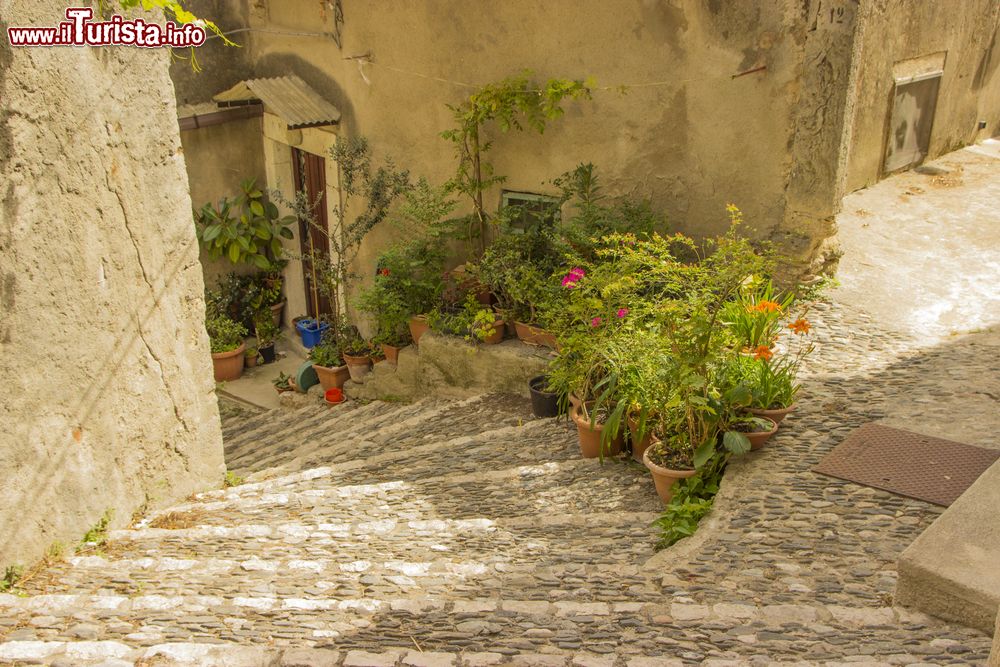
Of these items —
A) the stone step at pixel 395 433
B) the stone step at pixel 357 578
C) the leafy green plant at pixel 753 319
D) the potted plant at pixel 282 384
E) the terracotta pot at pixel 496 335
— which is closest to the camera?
the stone step at pixel 357 578

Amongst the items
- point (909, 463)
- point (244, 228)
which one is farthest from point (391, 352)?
point (909, 463)

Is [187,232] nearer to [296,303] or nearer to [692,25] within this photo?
[692,25]

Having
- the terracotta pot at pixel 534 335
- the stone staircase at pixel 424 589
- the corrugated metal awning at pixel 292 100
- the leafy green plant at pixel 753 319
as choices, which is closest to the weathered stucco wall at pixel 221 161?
the corrugated metal awning at pixel 292 100

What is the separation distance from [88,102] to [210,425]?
1968mm

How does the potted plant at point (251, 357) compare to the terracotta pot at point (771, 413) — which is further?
the potted plant at point (251, 357)

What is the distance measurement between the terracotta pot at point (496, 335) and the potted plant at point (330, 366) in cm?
213

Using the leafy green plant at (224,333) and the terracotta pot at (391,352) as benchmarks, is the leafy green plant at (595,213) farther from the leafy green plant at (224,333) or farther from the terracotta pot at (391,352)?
the leafy green plant at (224,333)

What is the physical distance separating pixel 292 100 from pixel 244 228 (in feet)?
6.54

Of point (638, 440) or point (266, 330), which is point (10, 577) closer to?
point (638, 440)

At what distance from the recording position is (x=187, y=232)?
4797 millimetres

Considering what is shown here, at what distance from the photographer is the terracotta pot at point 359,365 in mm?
8609

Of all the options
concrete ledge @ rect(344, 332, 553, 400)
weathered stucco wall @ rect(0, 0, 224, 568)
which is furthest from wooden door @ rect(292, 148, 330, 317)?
weathered stucco wall @ rect(0, 0, 224, 568)

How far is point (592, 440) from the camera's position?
17.9 feet

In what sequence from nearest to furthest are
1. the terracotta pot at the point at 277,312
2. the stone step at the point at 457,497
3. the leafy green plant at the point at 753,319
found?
the stone step at the point at 457,497
the leafy green plant at the point at 753,319
the terracotta pot at the point at 277,312
